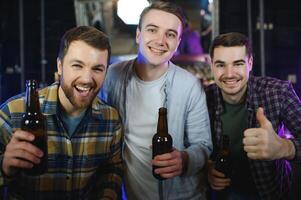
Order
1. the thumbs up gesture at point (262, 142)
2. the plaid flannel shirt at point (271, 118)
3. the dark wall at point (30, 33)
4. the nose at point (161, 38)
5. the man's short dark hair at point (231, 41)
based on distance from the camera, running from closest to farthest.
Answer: the thumbs up gesture at point (262, 142)
the nose at point (161, 38)
the plaid flannel shirt at point (271, 118)
the man's short dark hair at point (231, 41)
the dark wall at point (30, 33)

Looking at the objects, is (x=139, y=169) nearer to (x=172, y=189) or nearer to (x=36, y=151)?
(x=172, y=189)

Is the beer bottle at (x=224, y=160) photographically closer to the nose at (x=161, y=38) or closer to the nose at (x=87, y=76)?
the nose at (x=161, y=38)

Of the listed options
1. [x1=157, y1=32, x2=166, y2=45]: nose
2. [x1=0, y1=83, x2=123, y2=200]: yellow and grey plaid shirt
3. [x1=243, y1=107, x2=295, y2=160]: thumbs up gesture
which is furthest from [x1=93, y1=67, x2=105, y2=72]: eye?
[x1=243, y1=107, x2=295, y2=160]: thumbs up gesture

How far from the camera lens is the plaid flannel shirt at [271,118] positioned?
2334 millimetres

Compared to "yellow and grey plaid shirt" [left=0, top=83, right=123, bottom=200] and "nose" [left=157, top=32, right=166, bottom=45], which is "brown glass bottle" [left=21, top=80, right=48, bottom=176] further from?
"nose" [left=157, top=32, right=166, bottom=45]

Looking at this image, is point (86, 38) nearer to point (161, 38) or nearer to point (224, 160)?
point (161, 38)

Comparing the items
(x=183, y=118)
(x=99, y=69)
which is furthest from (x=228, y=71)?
(x=99, y=69)

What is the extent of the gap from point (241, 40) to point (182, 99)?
63 centimetres

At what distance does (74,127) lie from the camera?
1.93 meters

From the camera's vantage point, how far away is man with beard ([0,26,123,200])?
1.81 metres

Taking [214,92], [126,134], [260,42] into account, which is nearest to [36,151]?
[126,134]

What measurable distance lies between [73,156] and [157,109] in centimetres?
64

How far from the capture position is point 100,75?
185 centimetres

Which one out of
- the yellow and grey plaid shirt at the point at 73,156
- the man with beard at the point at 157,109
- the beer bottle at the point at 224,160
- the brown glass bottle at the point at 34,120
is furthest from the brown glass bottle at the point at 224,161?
the brown glass bottle at the point at 34,120
